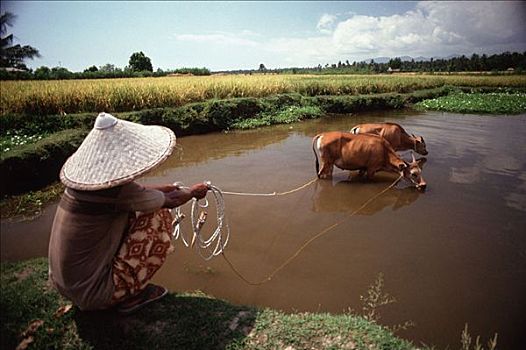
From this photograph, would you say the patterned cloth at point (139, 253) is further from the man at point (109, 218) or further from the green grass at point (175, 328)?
the green grass at point (175, 328)

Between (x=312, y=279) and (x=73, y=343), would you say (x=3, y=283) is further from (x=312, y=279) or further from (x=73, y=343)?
(x=312, y=279)

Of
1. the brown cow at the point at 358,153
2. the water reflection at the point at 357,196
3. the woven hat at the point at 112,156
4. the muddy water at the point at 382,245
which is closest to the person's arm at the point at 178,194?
the woven hat at the point at 112,156

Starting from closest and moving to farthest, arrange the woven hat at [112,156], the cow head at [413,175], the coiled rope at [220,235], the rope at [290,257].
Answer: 1. the woven hat at [112,156]
2. the coiled rope at [220,235]
3. the rope at [290,257]
4. the cow head at [413,175]

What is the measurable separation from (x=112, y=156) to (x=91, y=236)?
56cm

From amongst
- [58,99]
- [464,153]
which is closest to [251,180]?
[464,153]

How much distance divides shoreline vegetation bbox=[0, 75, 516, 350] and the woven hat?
1.13 meters

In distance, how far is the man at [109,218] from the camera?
2.17m

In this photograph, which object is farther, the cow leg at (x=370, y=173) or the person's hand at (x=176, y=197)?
the cow leg at (x=370, y=173)

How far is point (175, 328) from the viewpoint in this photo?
2.49 m

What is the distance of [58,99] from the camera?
9375 millimetres

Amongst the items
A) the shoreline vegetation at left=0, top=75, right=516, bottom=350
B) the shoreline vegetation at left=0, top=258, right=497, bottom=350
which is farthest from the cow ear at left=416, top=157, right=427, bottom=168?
the shoreline vegetation at left=0, top=258, right=497, bottom=350

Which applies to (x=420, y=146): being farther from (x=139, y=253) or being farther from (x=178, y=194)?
(x=139, y=253)

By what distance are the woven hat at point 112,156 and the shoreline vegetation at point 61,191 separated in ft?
3.70

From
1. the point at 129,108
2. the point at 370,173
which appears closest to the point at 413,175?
the point at 370,173
